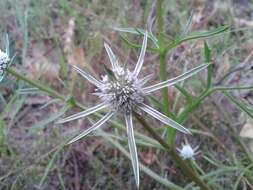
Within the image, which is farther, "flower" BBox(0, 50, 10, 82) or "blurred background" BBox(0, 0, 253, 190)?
"blurred background" BBox(0, 0, 253, 190)

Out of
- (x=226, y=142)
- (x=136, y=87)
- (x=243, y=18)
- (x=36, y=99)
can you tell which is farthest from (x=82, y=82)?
(x=136, y=87)

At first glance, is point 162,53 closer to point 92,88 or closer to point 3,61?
point 3,61

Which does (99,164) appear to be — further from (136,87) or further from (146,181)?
(136,87)

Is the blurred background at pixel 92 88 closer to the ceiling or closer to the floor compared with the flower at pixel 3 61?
closer to the ceiling

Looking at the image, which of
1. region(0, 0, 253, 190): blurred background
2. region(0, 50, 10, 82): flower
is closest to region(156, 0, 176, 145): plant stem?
region(0, 0, 253, 190): blurred background

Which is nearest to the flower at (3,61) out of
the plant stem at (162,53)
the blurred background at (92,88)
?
the blurred background at (92,88)

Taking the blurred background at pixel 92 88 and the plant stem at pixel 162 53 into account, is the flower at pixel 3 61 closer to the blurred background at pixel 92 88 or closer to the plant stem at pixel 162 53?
the blurred background at pixel 92 88

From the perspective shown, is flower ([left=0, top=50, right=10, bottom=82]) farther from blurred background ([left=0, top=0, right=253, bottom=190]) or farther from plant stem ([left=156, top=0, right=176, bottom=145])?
plant stem ([left=156, top=0, right=176, bottom=145])

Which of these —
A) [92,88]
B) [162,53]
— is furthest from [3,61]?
[92,88]
